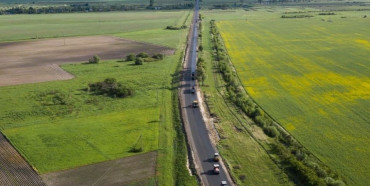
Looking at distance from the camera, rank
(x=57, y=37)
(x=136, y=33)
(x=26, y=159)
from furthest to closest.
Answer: (x=136, y=33) → (x=57, y=37) → (x=26, y=159)

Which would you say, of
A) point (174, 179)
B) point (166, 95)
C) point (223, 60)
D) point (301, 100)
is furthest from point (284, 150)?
point (223, 60)

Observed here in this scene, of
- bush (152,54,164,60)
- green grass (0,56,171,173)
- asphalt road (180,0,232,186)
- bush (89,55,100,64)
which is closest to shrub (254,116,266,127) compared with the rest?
asphalt road (180,0,232,186)

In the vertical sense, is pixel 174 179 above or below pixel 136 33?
below

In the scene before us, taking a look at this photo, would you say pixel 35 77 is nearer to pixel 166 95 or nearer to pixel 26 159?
pixel 166 95

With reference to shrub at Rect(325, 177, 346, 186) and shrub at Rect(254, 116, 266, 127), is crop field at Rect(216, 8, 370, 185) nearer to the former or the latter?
shrub at Rect(325, 177, 346, 186)

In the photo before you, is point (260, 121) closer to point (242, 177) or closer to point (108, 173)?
point (242, 177)

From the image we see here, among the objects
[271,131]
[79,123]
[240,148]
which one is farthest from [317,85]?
[79,123]
